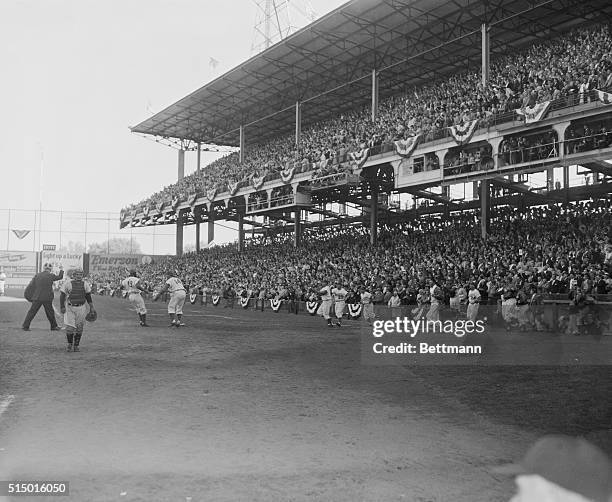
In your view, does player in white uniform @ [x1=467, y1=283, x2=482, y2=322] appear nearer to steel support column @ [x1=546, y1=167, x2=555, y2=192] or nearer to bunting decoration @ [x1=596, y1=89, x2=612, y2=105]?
bunting decoration @ [x1=596, y1=89, x2=612, y2=105]

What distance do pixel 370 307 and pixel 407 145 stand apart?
10.5m

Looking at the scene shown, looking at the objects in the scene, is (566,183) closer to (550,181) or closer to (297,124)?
(550,181)

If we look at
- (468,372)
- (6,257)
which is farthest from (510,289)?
(6,257)

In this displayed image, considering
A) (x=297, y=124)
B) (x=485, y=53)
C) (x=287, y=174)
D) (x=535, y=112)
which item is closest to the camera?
(x=535, y=112)

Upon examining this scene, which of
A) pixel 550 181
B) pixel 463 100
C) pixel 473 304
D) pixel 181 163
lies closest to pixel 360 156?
pixel 463 100

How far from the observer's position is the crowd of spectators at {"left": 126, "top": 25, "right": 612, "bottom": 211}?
80.4 ft

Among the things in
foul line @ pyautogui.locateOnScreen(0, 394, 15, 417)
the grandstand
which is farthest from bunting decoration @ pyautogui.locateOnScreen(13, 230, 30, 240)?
foul line @ pyautogui.locateOnScreen(0, 394, 15, 417)

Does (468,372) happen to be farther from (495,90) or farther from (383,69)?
(383,69)

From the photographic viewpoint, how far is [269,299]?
1275 inches

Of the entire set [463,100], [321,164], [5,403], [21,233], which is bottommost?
[5,403]

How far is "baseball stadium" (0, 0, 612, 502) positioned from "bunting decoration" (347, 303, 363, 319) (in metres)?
0.09

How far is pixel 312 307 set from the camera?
90.5 ft

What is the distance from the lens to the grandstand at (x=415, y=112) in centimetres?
2495

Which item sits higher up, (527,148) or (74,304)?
(527,148)
